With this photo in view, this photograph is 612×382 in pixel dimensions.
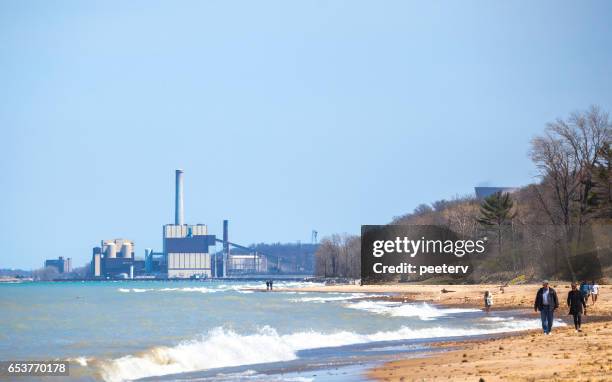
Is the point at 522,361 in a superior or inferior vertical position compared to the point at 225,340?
superior

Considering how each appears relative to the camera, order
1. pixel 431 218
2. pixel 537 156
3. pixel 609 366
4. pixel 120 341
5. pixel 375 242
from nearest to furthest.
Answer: pixel 609 366
pixel 120 341
pixel 537 156
pixel 375 242
pixel 431 218

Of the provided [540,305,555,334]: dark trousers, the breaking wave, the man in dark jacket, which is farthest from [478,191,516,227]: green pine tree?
the man in dark jacket

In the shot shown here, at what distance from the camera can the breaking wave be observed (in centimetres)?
2916

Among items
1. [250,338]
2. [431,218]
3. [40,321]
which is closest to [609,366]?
[250,338]

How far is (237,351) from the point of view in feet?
107

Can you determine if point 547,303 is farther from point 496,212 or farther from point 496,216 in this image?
point 496,212

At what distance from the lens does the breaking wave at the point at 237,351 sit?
95.7 ft

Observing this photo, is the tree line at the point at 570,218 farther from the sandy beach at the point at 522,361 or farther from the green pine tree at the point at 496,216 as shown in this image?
the sandy beach at the point at 522,361

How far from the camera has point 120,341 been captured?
4316 centimetres

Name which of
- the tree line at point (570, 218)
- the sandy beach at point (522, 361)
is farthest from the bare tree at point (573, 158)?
the sandy beach at point (522, 361)

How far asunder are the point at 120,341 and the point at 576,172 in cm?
5284

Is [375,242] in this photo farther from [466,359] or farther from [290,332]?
[466,359]

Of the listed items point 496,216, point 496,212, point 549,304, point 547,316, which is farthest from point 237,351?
point 496,212

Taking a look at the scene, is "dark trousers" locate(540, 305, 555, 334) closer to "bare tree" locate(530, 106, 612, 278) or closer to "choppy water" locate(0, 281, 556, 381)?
"choppy water" locate(0, 281, 556, 381)
